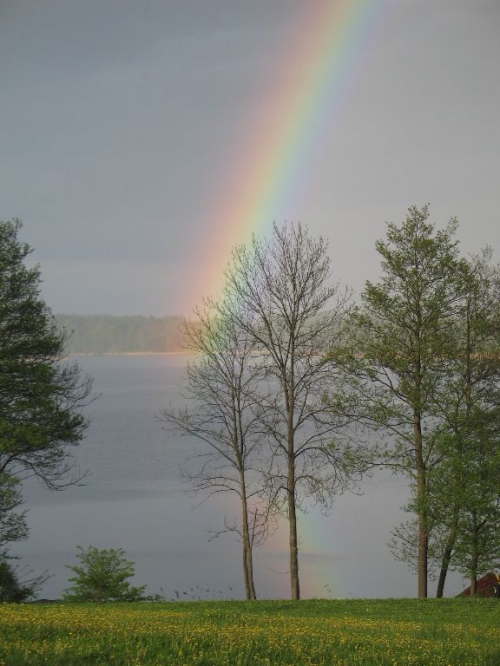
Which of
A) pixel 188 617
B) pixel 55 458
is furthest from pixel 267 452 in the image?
pixel 188 617

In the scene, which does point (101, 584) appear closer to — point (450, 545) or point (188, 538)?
point (450, 545)

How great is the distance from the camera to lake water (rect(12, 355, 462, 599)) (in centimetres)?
3120

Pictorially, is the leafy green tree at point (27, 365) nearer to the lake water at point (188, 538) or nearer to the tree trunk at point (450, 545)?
the lake water at point (188, 538)

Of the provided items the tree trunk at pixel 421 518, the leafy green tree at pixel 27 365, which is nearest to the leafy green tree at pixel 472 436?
the tree trunk at pixel 421 518

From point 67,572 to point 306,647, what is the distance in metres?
26.4

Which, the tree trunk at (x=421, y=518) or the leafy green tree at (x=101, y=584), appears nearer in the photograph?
the leafy green tree at (x=101, y=584)

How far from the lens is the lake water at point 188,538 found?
1228 inches

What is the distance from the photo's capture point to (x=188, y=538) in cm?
3912

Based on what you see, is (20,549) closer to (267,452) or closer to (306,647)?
(267,452)

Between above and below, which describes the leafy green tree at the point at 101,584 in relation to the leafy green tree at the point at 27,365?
below

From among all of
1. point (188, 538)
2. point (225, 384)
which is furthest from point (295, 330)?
point (188, 538)

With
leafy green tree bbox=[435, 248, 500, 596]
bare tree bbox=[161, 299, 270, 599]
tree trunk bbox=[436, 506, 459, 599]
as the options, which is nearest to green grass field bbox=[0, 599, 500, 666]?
leafy green tree bbox=[435, 248, 500, 596]

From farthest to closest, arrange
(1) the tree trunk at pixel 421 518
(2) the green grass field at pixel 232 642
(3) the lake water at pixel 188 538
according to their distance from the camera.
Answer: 1. (3) the lake water at pixel 188 538
2. (1) the tree trunk at pixel 421 518
3. (2) the green grass field at pixel 232 642

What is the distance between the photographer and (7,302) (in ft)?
78.0
